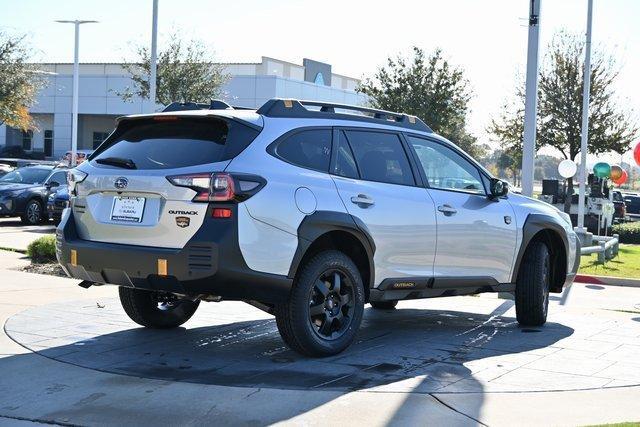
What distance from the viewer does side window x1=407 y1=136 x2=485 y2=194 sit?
25.9ft

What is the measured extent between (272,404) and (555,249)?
4.79 m

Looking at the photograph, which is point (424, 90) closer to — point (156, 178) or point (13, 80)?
point (13, 80)

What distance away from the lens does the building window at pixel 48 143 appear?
69.8 meters

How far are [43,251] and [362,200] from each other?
747cm

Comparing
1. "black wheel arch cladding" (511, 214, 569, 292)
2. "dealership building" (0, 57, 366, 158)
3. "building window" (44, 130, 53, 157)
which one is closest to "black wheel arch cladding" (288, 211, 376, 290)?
"black wheel arch cladding" (511, 214, 569, 292)

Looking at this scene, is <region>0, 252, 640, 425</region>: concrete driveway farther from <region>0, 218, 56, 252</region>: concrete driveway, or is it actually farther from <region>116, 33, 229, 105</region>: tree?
<region>116, 33, 229, 105</region>: tree

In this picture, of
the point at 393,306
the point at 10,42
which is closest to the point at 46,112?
Answer: the point at 10,42

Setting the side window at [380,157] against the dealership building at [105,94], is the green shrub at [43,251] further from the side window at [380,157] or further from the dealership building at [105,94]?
the dealership building at [105,94]

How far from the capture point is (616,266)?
18344 mm

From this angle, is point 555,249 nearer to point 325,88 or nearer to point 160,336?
point 160,336

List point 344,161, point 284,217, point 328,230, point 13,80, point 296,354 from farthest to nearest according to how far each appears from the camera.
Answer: point 13,80 < point 344,161 < point 296,354 < point 328,230 < point 284,217

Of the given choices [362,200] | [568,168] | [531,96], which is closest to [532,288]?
[362,200]

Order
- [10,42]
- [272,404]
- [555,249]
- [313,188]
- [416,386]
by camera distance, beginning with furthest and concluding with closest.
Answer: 1. [10,42]
2. [555,249]
3. [313,188]
4. [416,386]
5. [272,404]

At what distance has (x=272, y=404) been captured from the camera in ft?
18.0
